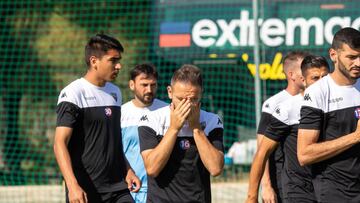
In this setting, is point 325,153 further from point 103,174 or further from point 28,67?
point 28,67

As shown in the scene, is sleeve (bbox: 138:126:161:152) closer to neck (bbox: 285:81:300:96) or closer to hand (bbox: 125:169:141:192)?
hand (bbox: 125:169:141:192)

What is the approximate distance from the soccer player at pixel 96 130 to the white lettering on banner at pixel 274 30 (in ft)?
22.2

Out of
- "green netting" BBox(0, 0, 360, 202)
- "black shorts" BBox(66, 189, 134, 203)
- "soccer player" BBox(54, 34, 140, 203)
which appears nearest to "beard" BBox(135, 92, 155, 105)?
"soccer player" BBox(54, 34, 140, 203)

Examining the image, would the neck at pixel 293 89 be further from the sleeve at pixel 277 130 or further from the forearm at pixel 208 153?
the forearm at pixel 208 153

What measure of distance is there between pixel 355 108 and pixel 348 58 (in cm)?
33

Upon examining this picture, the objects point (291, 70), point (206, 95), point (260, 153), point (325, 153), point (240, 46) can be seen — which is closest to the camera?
point (325, 153)

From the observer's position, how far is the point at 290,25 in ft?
47.7

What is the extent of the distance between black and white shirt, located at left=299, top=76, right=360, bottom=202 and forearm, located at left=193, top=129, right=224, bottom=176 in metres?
0.62

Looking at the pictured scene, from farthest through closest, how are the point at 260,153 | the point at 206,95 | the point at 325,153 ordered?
1. the point at 206,95
2. the point at 260,153
3. the point at 325,153

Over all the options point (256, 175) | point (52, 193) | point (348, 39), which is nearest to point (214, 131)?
point (256, 175)

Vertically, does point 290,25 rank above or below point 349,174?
above

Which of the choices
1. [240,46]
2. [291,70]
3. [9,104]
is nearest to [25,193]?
[9,104]

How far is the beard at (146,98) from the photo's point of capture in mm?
9180

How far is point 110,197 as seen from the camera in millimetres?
7332
